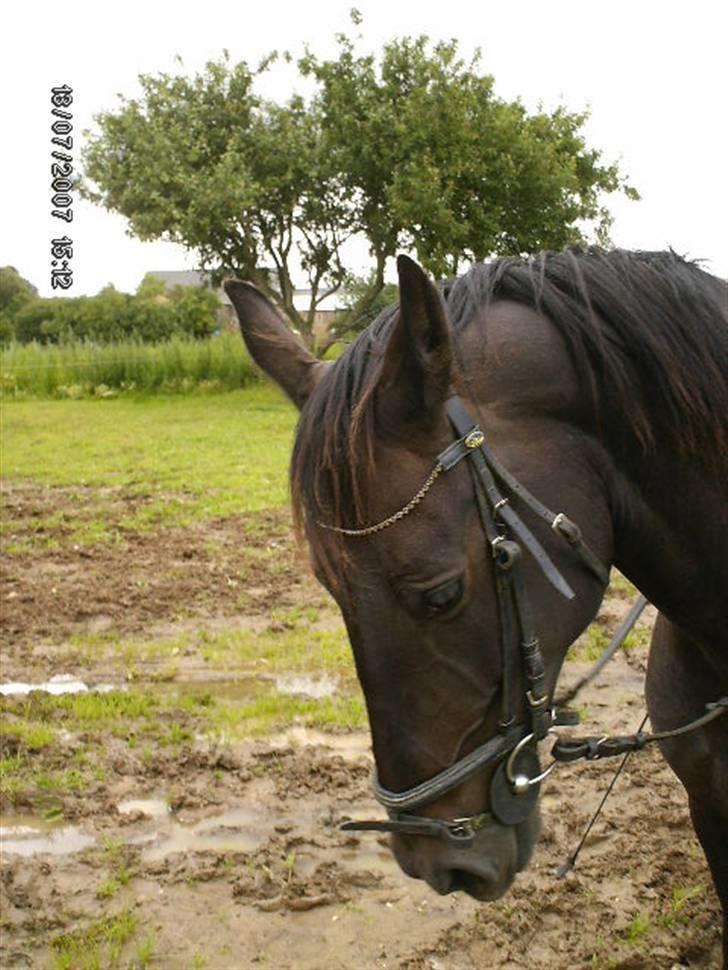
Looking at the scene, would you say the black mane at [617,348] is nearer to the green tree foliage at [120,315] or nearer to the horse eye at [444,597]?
the horse eye at [444,597]

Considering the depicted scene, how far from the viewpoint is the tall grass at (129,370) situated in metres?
24.4

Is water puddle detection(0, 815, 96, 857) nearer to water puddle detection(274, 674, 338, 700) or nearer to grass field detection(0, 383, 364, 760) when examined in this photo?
grass field detection(0, 383, 364, 760)

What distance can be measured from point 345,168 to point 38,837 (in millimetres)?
20731

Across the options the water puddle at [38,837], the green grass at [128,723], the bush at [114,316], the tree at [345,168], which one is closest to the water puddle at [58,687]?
the green grass at [128,723]

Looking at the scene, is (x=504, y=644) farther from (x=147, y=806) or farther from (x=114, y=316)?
(x=114, y=316)

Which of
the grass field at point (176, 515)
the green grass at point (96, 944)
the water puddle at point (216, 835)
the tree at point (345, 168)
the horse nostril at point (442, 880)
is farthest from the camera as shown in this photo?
the tree at point (345, 168)

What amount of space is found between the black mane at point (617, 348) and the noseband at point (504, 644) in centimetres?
23

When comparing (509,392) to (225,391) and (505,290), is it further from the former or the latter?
(225,391)

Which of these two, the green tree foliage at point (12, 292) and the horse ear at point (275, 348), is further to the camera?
the green tree foliage at point (12, 292)

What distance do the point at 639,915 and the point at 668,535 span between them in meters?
1.93

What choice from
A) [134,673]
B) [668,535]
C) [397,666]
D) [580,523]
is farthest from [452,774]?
[134,673]

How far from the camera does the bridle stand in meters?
1.73

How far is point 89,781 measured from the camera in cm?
447

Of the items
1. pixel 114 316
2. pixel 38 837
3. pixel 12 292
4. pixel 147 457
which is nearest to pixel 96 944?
pixel 38 837
